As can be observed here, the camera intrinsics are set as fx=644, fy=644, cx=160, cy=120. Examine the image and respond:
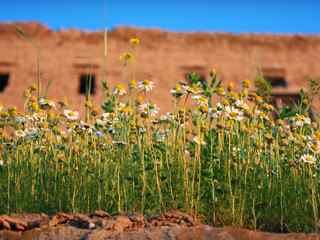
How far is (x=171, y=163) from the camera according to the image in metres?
3.80

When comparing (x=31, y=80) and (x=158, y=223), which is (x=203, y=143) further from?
(x=31, y=80)

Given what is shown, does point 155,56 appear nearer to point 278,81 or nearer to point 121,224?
point 278,81

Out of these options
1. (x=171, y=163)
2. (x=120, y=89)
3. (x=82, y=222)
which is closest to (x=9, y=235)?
(x=82, y=222)

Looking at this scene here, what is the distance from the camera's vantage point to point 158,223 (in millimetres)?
3219

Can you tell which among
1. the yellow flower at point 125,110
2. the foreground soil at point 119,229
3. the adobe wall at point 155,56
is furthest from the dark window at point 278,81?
the foreground soil at point 119,229

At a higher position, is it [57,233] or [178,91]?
[178,91]

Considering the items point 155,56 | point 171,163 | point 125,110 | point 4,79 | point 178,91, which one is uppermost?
point 155,56

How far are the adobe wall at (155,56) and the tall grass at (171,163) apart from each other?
11.8 metres

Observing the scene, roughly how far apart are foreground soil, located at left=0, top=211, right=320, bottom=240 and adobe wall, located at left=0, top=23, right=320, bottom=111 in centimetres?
1265

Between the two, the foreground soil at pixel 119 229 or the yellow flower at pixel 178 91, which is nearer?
the foreground soil at pixel 119 229

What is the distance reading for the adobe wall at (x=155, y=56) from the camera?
53.7ft

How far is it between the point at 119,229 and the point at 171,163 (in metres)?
0.77

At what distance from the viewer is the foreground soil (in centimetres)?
303

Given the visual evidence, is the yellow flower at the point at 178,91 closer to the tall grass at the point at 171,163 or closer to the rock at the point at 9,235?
the tall grass at the point at 171,163
